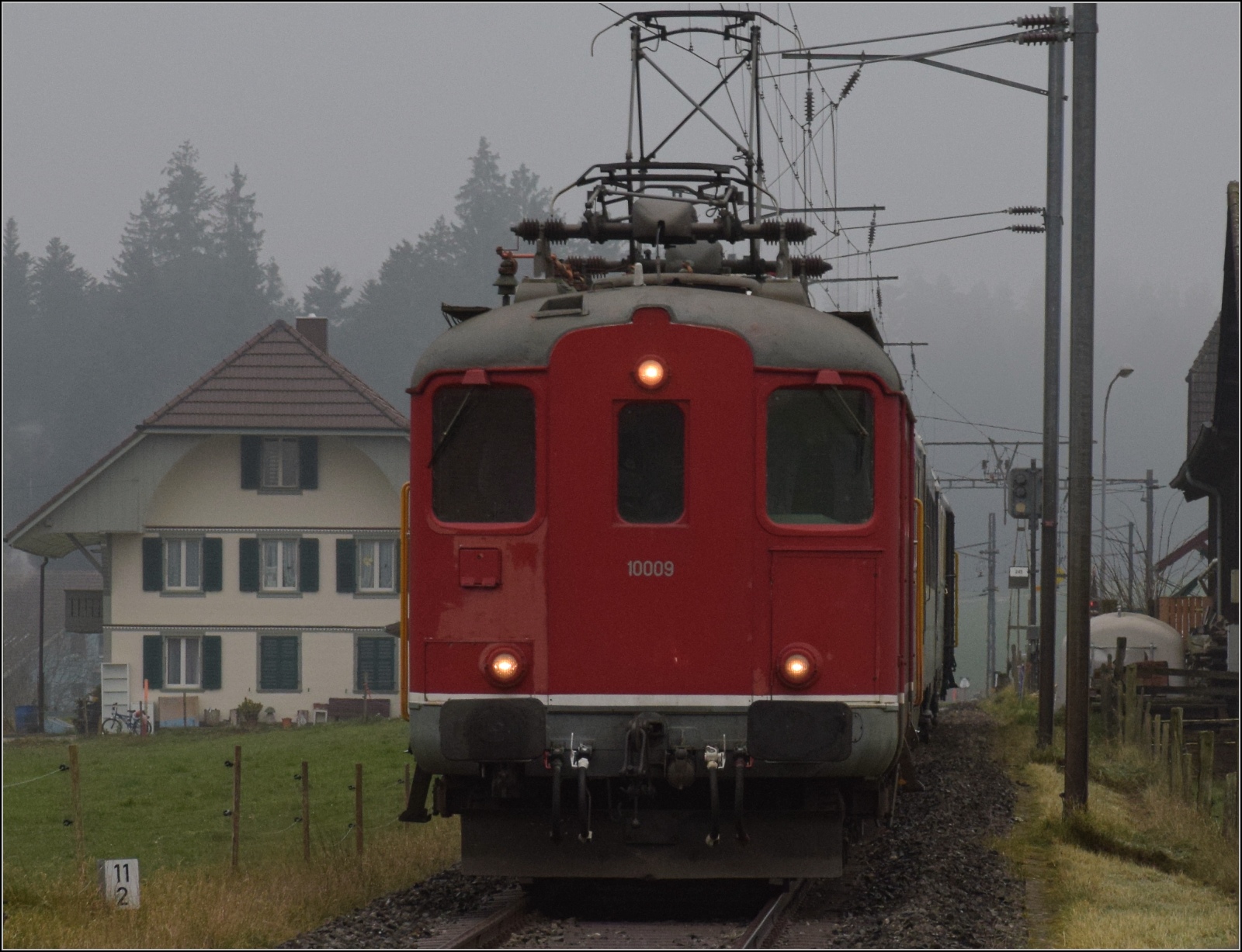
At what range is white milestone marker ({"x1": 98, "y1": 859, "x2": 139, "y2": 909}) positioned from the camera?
8.95 meters

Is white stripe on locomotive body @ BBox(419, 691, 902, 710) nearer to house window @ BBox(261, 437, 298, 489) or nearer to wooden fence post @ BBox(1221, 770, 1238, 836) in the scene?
wooden fence post @ BBox(1221, 770, 1238, 836)

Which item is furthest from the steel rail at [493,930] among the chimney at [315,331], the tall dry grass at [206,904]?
the chimney at [315,331]

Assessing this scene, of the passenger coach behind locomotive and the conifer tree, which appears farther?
the conifer tree

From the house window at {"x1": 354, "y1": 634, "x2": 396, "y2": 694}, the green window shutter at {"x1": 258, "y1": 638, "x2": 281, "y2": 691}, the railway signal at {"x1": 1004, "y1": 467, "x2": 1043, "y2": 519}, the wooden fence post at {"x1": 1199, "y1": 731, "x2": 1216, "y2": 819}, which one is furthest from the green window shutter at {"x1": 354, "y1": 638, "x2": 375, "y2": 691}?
the wooden fence post at {"x1": 1199, "y1": 731, "x2": 1216, "y2": 819}

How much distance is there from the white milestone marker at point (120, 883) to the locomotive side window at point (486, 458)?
7.76ft

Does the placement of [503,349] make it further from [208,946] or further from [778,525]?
[208,946]

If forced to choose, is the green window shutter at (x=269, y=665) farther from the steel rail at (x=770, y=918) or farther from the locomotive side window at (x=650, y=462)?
the locomotive side window at (x=650, y=462)

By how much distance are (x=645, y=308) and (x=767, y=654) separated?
186 centimetres

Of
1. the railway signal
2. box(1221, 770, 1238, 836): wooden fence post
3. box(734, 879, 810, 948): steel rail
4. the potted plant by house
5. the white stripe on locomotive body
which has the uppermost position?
the railway signal

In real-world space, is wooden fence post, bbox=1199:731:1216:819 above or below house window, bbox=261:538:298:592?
below

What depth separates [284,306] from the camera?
10169 cm

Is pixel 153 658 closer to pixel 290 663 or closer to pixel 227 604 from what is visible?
pixel 227 604

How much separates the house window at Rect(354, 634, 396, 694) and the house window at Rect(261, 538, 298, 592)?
7.21ft

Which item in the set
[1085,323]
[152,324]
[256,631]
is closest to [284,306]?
[152,324]
